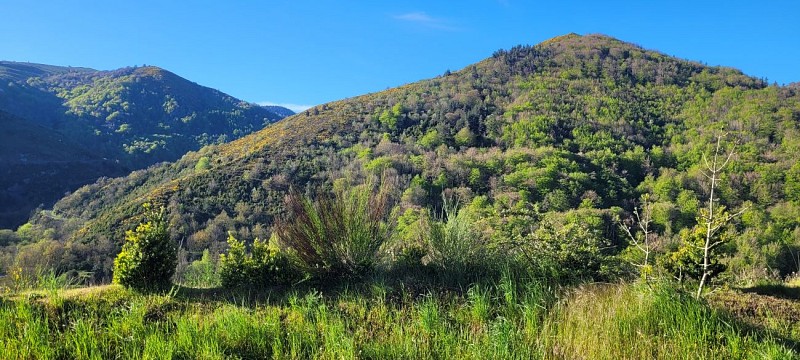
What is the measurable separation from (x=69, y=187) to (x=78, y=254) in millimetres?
37936

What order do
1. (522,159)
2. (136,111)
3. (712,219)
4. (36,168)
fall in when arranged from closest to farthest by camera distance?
(712,219), (522,159), (36,168), (136,111)

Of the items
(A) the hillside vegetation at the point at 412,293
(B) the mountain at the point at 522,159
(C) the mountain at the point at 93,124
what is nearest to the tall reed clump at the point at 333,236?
(A) the hillside vegetation at the point at 412,293

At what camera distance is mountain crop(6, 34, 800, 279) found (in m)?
23.0

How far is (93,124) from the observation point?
8281cm

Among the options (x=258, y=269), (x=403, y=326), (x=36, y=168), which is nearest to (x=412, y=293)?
(x=403, y=326)

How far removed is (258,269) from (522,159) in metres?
28.4

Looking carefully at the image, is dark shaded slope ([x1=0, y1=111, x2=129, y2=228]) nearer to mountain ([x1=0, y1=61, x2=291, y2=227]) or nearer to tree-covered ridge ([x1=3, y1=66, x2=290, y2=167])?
mountain ([x1=0, y1=61, x2=291, y2=227])

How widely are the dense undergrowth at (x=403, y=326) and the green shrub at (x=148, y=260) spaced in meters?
0.33

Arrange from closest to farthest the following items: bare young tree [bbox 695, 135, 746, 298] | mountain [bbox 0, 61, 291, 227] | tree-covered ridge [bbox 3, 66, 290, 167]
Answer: bare young tree [bbox 695, 135, 746, 298] < mountain [bbox 0, 61, 291, 227] < tree-covered ridge [bbox 3, 66, 290, 167]

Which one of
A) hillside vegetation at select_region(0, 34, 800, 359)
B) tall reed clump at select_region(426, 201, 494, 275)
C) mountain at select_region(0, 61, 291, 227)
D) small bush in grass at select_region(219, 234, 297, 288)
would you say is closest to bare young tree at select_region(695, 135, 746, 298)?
hillside vegetation at select_region(0, 34, 800, 359)

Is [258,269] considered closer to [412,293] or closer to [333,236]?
[333,236]

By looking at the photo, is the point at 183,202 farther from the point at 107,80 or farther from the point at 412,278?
the point at 107,80

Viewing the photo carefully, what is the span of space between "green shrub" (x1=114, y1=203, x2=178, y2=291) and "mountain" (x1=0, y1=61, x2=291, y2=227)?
46794 millimetres

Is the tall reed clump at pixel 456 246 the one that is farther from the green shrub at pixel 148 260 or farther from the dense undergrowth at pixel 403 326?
the green shrub at pixel 148 260
